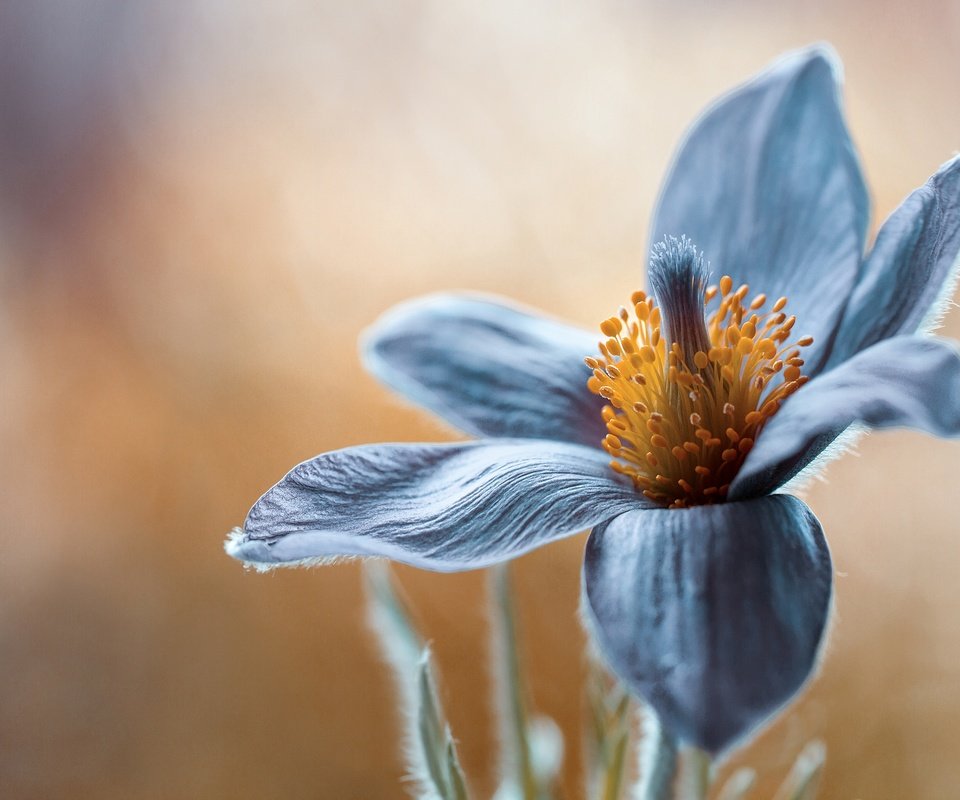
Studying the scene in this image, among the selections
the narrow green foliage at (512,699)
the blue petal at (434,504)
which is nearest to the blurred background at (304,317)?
the narrow green foliage at (512,699)

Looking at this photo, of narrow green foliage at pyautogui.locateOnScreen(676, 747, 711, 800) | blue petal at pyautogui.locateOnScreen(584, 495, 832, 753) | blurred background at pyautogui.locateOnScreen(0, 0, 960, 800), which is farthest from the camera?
blurred background at pyautogui.locateOnScreen(0, 0, 960, 800)

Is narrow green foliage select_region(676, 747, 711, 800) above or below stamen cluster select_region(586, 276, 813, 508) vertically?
below

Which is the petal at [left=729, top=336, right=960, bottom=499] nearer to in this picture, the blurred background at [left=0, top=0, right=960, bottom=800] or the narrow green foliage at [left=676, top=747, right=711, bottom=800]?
the narrow green foliage at [left=676, top=747, right=711, bottom=800]

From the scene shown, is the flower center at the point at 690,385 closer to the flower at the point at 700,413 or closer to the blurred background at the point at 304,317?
the flower at the point at 700,413

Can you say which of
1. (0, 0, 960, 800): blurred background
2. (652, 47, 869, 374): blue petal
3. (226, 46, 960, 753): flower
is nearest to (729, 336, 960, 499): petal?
(226, 46, 960, 753): flower

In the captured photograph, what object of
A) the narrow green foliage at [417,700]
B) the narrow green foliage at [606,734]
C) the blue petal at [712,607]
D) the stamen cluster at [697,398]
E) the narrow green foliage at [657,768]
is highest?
the stamen cluster at [697,398]

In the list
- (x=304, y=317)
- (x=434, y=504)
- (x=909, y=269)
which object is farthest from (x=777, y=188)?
(x=304, y=317)

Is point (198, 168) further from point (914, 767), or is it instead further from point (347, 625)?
point (914, 767)
